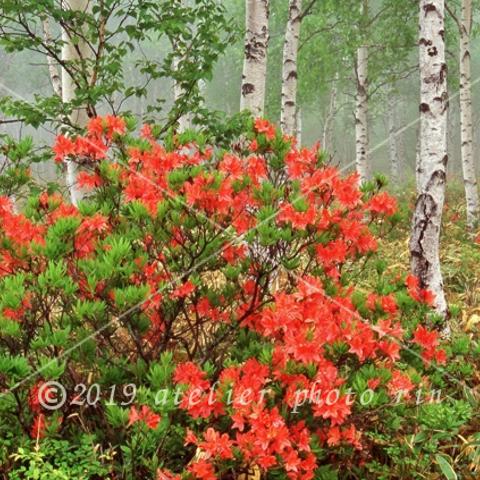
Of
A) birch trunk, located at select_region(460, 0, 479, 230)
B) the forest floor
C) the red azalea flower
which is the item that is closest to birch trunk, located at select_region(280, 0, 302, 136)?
the forest floor

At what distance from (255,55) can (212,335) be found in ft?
→ 11.5

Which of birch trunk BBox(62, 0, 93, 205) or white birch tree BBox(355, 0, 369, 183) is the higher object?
white birch tree BBox(355, 0, 369, 183)

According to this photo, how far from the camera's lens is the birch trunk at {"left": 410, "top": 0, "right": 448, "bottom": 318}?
5105 mm

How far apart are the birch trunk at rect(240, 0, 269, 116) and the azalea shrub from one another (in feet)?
7.82

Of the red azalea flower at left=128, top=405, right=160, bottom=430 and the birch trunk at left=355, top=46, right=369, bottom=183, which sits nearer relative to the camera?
the red azalea flower at left=128, top=405, right=160, bottom=430

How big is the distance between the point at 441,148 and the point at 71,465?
399 centimetres

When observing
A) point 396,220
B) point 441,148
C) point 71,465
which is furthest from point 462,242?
point 71,465

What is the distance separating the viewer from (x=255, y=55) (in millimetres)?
6211

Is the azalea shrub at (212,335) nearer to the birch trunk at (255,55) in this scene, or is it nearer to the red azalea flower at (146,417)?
the red azalea flower at (146,417)

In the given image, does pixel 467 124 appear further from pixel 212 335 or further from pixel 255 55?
pixel 212 335

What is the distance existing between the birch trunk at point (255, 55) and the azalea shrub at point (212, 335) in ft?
7.82

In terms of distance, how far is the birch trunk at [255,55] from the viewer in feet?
20.3

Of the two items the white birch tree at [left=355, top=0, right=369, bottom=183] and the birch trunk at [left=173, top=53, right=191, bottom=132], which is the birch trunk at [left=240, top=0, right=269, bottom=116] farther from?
the white birch tree at [left=355, top=0, right=369, bottom=183]

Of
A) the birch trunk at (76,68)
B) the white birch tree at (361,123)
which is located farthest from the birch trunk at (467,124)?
the birch trunk at (76,68)
